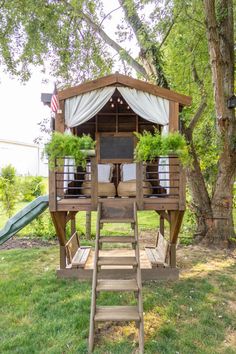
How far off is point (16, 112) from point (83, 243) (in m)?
34.5

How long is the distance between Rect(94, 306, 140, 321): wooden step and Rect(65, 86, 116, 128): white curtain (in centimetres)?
313

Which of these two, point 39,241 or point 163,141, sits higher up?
point 163,141

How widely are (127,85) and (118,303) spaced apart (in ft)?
11.5

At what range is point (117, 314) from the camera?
3.77 m

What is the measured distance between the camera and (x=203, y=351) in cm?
356

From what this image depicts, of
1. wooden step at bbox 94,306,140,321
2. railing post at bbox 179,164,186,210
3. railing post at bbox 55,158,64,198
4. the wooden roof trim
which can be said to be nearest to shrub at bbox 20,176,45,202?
railing post at bbox 55,158,64,198

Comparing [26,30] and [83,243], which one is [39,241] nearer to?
[83,243]

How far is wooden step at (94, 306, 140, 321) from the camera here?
12.0 feet

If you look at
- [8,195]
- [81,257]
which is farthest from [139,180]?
[8,195]

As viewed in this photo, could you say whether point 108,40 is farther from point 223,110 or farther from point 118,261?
point 118,261

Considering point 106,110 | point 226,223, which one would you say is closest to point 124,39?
point 106,110

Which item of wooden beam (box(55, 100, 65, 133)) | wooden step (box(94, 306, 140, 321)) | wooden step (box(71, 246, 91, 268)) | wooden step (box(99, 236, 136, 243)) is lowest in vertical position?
wooden step (box(71, 246, 91, 268))

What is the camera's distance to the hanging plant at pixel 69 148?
15.6ft

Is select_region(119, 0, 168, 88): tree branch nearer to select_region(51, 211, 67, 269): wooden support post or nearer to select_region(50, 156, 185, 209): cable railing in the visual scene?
select_region(50, 156, 185, 209): cable railing
